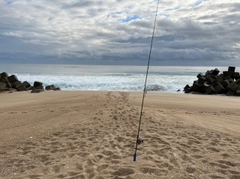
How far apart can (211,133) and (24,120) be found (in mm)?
5193

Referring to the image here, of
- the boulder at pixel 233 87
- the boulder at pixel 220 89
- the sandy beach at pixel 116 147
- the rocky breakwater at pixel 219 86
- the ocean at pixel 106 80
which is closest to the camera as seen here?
the sandy beach at pixel 116 147

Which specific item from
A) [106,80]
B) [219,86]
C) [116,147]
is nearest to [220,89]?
[219,86]

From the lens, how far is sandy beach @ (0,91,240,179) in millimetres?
3285

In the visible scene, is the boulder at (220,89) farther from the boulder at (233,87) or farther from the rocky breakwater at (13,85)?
the rocky breakwater at (13,85)

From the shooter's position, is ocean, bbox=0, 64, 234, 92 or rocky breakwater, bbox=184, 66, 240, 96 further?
ocean, bbox=0, 64, 234, 92

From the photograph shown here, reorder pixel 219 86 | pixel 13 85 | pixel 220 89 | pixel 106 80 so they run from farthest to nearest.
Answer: pixel 106 80 < pixel 13 85 < pixel 219 86 < pixel 220 89

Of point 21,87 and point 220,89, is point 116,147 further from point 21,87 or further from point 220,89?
point 220,89

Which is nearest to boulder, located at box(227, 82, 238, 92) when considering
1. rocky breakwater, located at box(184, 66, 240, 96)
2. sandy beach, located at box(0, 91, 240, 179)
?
rocky breakwater, located at box(184, 66, 240, 96)

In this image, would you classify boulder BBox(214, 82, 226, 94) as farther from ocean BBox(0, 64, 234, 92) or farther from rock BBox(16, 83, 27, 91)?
rock BBox(16, 83, 27, 91)

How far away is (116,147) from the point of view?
167 inches

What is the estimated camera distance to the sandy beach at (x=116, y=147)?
3.29 meters

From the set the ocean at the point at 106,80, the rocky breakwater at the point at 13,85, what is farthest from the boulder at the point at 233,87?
the rocky breakwater at the point at 13,85

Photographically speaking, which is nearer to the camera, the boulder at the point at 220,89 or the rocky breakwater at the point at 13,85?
the rocky breakwater at the point at 13,85

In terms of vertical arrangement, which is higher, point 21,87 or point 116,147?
point 21,87
